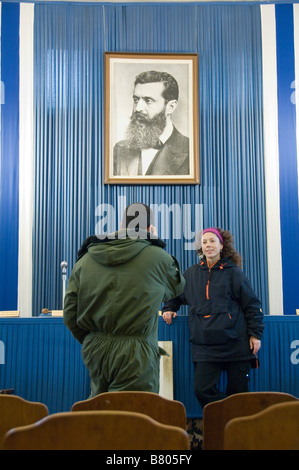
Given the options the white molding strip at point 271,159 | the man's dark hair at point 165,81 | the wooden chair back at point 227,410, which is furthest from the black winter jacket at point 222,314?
the man's dark hair at point 165,81

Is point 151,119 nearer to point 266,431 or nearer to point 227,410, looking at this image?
point 227,410

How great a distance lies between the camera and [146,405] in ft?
5.29

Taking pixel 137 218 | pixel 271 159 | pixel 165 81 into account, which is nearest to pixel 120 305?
pixel 137 218

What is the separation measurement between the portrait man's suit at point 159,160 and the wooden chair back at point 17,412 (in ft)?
12.6

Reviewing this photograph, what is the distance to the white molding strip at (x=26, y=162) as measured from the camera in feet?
16.6

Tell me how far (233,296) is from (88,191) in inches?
107

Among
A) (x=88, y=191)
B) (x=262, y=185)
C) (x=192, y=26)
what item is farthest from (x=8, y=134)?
(x=262, y=185)

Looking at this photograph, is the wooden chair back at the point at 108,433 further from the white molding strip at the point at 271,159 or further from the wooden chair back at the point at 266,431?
the white molding strip at the point at 271,159

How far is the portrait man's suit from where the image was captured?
5.23 meters

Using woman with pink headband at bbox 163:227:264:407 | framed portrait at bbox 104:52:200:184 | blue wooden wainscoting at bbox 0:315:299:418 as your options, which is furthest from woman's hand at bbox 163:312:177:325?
framed portrait at bbox 104:52:200:184

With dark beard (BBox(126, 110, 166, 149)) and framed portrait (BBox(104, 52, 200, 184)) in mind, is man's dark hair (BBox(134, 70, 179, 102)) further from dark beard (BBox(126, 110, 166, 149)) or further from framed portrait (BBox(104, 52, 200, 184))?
dark beard (BBox(126, 110, 166, 149))

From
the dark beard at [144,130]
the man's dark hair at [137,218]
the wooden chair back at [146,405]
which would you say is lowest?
the wooden chair back at [146,405]

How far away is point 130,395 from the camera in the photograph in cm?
163

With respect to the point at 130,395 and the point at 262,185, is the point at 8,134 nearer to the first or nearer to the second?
the point at 262,185
